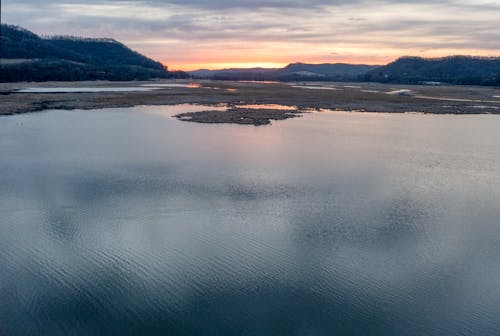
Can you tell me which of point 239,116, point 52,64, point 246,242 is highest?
point 52,64

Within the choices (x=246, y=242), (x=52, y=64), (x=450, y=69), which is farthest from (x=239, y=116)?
(x=450, y=69)

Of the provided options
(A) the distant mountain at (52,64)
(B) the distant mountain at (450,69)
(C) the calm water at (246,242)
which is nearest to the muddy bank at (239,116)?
A: (C) the calm water at (246,242)

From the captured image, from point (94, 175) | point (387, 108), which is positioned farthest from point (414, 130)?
point (94, 175)

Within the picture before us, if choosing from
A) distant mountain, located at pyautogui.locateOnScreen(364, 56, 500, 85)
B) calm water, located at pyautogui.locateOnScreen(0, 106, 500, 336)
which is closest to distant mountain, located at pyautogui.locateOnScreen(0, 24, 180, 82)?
calm water, located at pyautogui.locateOnScreen(0, 106, 500, 336)

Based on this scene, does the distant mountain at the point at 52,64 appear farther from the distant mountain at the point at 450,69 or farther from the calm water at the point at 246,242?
the distant mountain at the point at 450,69

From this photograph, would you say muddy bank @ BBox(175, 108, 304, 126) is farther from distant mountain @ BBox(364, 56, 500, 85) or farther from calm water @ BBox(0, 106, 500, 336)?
distant mountain @ BBox(364, 56, 500, 85)

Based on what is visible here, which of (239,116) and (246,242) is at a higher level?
(239,116)

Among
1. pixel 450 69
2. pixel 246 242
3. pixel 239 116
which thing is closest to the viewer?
pixel 246 242

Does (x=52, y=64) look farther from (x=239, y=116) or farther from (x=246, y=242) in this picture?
(x=246, y=242)
